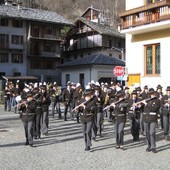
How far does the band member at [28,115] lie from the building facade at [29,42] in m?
45.3

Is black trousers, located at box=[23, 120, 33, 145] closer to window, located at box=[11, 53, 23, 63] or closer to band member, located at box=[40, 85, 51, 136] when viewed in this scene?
band member, located at box=[40, 85, 51, 136]

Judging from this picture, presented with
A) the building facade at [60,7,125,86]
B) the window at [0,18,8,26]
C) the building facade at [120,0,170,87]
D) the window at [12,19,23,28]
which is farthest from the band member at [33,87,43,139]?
the window at [12,19,23,28]

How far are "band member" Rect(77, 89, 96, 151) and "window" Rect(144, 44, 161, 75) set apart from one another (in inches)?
438

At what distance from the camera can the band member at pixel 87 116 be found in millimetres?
12089

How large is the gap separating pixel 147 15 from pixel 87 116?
11.9m

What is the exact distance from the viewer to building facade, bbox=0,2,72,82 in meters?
58.7

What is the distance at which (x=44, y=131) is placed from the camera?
15336 mm

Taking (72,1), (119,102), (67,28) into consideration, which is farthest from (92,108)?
(72,1)

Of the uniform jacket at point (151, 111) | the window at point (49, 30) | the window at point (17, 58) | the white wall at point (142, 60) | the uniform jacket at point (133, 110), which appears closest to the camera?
the uniform jacket at point (151, 111)

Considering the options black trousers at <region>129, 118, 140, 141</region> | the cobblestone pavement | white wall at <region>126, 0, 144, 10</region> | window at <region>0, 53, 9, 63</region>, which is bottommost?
the cobblestone pavement

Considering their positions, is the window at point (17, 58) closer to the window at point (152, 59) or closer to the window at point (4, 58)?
the window at point (4, 58)

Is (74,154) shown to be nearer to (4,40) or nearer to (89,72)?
(89,72)

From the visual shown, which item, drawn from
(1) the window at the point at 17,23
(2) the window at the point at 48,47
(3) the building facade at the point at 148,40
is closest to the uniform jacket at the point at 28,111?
(3) the building facade at the point at 148,40

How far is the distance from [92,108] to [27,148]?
2474 millimetres
